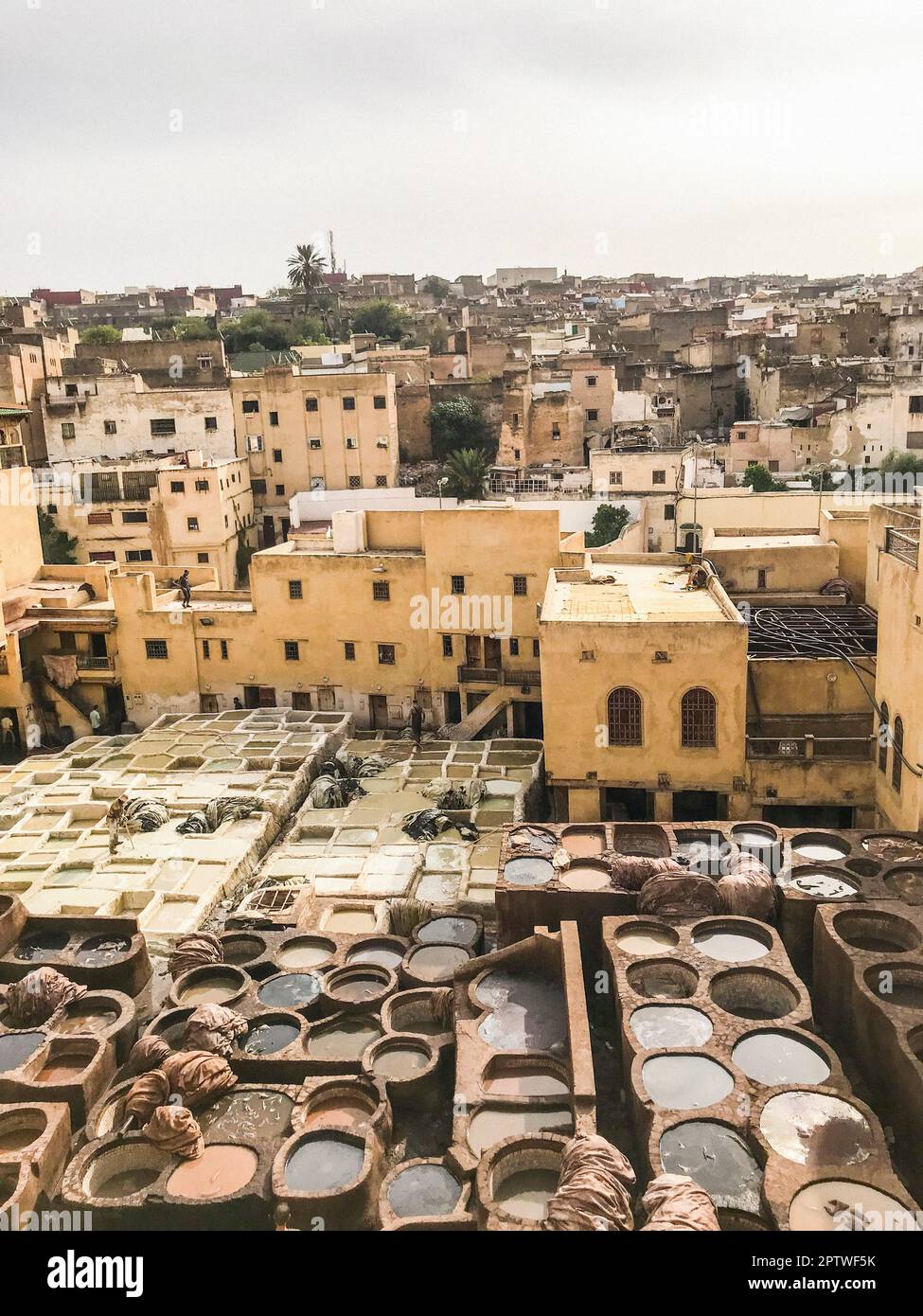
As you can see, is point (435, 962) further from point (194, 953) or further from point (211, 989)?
point (194, 953)

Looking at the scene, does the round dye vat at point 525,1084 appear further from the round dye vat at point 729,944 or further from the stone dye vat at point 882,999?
the stone dye vat at point 882,999

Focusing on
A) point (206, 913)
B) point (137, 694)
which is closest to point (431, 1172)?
point (206, 913)

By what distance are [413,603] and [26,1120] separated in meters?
18.0

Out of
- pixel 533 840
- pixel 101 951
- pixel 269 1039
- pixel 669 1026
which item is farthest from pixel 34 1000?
pixel 669 1026

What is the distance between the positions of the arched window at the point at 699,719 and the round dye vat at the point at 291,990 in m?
8.72

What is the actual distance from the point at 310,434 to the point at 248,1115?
37.6 m

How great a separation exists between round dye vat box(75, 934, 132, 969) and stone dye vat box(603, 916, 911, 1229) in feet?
26.3

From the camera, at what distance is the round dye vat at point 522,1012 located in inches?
525

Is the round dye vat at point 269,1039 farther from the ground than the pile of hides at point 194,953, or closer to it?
closer to it

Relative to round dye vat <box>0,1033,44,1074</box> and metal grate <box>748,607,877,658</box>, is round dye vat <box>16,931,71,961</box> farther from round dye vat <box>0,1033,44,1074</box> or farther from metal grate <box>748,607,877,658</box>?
metal grate <box>748,607,877,658</box>

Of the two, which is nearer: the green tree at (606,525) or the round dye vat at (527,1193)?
the round dye vat at (527,1193)

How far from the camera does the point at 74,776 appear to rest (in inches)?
1006

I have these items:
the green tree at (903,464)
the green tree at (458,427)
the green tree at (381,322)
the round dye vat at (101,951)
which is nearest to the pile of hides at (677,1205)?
the round dye vat at (101,951)

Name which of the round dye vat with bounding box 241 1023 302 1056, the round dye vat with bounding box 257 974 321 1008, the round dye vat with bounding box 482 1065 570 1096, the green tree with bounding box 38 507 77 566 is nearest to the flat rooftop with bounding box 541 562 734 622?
the round dye vat with bounding box 257 974 321 1008
